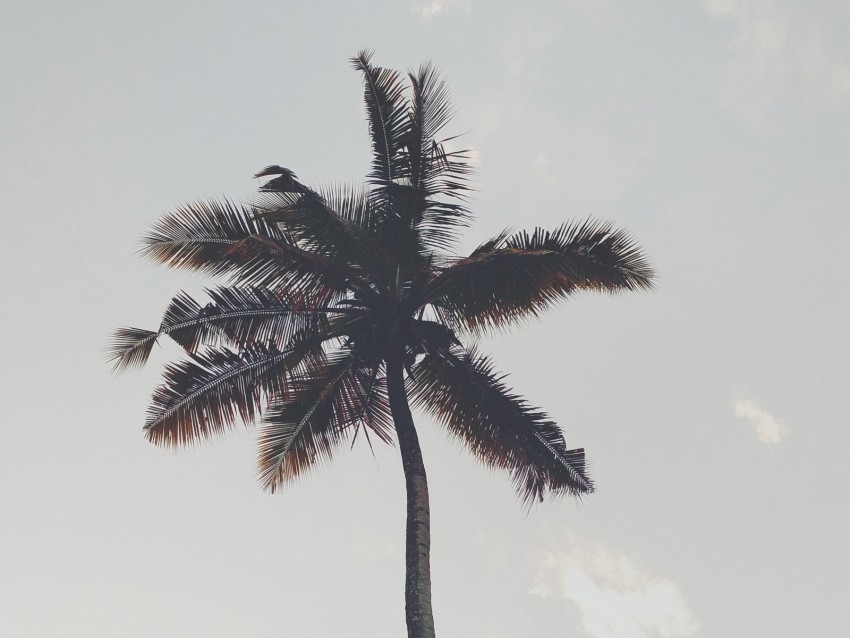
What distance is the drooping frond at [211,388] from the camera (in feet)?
43.5

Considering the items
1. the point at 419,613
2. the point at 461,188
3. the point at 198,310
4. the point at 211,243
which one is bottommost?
the point at 419,613

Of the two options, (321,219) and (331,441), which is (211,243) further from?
(331,441)

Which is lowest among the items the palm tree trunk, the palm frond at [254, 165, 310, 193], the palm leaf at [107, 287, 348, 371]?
the palm tree trunk

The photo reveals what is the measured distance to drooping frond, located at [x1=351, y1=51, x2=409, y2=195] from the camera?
13.9 m

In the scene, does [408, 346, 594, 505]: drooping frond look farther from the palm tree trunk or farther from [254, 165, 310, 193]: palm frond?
[254, 165, 310, 193]: palm frond

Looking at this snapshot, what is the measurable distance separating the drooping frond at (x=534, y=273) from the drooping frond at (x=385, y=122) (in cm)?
216

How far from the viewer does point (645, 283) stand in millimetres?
12883

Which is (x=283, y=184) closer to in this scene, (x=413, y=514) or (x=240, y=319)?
(x=240, y=319)

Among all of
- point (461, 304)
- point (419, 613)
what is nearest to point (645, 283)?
point (461, 304)

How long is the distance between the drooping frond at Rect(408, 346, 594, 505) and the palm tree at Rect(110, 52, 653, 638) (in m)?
0.02

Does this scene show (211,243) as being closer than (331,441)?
Yes

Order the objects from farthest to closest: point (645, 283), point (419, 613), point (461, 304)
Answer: point (461, 304)
point (645, 283)
point (419, 613)

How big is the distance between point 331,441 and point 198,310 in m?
3.30

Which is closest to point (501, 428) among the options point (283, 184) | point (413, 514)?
point (413, 514)
